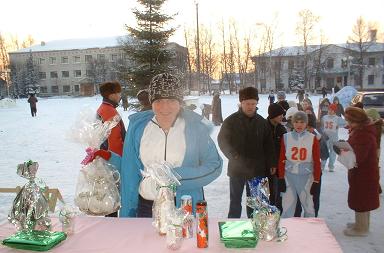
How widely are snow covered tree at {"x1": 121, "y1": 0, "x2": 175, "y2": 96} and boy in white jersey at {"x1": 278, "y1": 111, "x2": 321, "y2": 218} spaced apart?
17343 millimetres

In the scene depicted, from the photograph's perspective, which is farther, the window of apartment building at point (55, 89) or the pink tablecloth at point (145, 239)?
the window of apartment building at point (55, 89)

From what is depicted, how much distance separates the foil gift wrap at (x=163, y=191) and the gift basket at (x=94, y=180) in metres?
0.42

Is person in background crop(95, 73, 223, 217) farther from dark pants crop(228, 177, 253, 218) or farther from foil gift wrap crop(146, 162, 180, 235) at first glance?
dark pants crop(228, 177, 253, 218)

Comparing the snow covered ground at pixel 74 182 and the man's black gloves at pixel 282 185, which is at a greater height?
the man's black gloves at pixel 282 185

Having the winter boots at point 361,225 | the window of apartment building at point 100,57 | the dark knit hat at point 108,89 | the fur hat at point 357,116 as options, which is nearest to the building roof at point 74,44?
the window of apartment building at point 100,57

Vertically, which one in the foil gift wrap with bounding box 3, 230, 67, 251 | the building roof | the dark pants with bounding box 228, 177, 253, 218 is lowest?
the dark pants with bounding box 228, 177, 253, 218

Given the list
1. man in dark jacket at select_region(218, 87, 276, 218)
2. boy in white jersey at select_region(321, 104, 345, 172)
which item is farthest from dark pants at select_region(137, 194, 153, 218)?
boy in white jersey at select_region(321, 104, 345, 172)

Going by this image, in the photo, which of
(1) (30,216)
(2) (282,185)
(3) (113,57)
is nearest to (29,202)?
(1) (30,216)

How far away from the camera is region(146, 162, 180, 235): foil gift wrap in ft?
6.88

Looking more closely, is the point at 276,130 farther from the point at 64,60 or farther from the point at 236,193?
the point at 64,60

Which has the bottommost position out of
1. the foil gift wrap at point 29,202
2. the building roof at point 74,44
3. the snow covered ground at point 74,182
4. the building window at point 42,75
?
the snow covered ground at point 74,182

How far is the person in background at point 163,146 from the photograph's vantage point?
2555 mm

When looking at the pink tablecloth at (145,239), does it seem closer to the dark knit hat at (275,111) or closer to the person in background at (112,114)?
the person in background at (112,114)

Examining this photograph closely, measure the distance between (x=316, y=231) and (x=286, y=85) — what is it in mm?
66840
